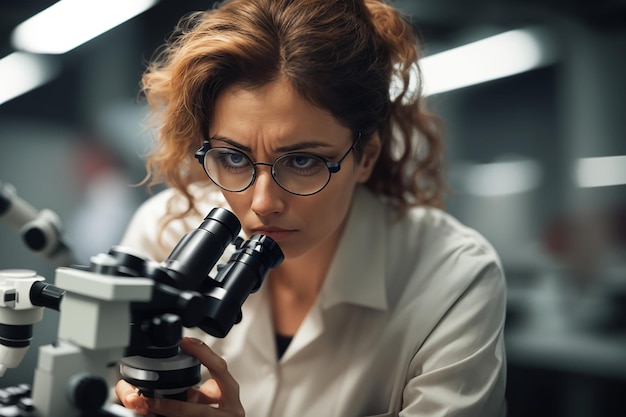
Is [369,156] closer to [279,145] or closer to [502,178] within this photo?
[279,145]

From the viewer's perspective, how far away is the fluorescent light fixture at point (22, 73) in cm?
190

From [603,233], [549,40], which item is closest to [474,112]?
[549,40]

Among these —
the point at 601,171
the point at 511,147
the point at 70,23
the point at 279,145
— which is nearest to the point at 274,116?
the point at 279,145

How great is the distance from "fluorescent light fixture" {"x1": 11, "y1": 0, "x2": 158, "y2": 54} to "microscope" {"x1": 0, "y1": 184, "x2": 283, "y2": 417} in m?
1.28

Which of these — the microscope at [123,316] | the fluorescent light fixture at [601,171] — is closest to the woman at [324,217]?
the microscope at [123,316]

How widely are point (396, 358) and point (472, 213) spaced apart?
2422 mm

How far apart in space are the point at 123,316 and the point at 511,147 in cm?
305

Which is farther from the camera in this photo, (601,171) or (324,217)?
(601,171)

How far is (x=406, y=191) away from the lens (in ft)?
5.14

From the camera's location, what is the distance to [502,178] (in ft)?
11.2

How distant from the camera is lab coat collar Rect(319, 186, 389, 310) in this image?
1.32 m

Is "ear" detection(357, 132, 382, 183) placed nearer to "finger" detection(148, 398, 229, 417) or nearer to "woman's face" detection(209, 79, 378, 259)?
"woman's face" detection(209, 79, 378, 259)

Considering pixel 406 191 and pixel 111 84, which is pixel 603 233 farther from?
pixel 111 84

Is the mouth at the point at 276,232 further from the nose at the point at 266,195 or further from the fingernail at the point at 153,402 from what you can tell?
the fingernail at the point at 153,402
